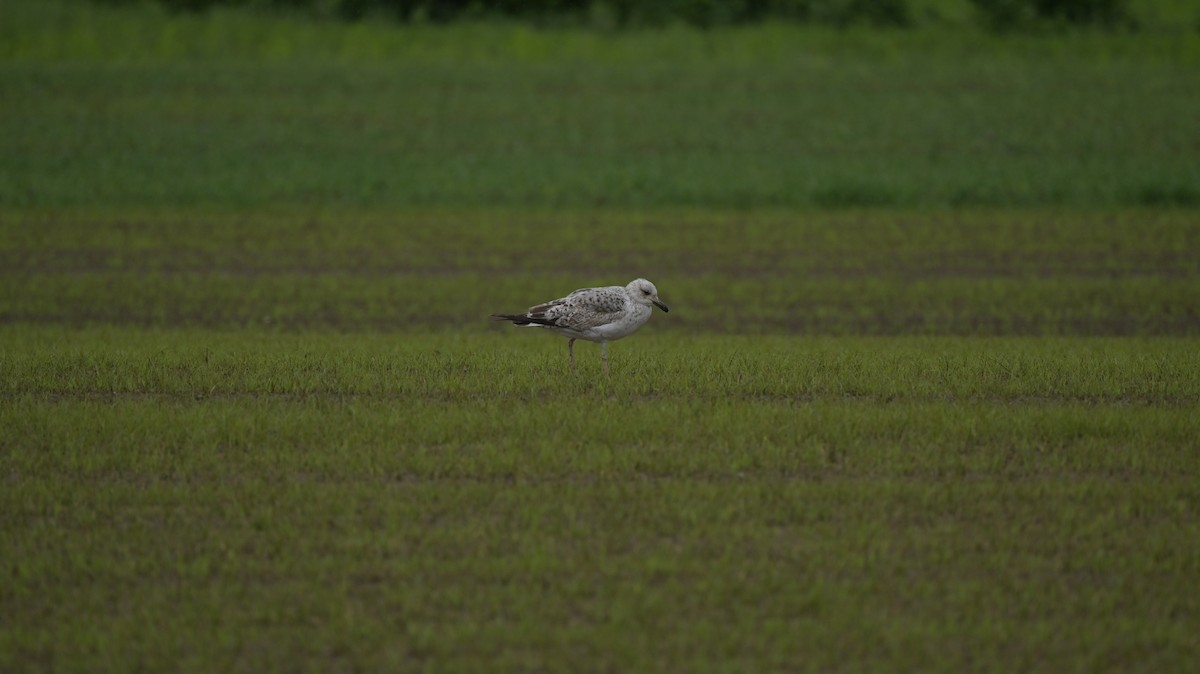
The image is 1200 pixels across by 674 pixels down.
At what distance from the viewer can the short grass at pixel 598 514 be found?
7.89m

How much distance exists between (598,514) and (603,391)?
311cm

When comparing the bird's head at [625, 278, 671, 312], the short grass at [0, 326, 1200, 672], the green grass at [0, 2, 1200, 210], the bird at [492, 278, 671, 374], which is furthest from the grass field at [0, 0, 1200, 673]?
the bird's head at [625, 278, 671, 312]

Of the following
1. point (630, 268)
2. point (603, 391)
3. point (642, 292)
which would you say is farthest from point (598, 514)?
point (630, 268)

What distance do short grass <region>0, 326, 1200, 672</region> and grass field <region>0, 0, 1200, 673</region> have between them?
34mm

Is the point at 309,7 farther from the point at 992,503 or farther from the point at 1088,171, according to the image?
the point at 992,503

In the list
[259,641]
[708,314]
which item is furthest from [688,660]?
[708,314]

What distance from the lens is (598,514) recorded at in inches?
380

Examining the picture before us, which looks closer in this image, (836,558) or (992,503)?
(836,558)

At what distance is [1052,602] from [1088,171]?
74.9 feet

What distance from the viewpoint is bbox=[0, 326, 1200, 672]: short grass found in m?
7.89

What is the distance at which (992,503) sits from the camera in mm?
9852

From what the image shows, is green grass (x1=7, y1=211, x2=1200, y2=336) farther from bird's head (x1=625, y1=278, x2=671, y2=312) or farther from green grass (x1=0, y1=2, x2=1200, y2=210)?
bird's head (x1=625, y1=278, x2=671, y2=312)

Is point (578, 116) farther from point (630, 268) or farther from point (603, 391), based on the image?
point (603, 391)

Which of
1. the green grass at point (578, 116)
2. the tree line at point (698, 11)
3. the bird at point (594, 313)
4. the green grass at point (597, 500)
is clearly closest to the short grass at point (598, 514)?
the green grass at point (597, 500)
